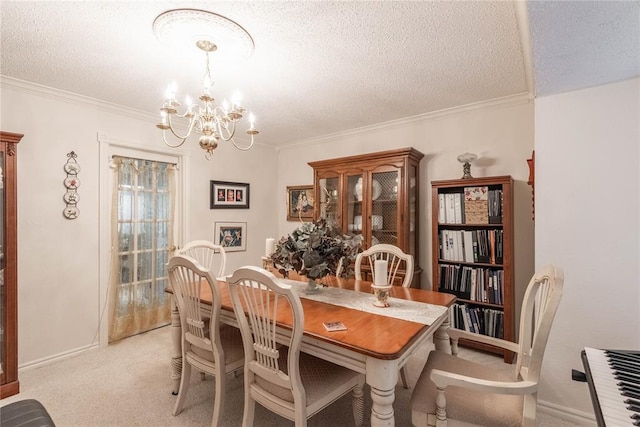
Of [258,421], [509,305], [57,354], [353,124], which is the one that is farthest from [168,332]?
[509,305]

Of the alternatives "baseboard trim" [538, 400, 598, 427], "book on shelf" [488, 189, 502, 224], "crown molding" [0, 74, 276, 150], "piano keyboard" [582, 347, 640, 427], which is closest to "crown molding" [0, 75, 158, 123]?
"crown molding" [0, 74, 276, 150]

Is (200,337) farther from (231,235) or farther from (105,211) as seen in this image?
(231,235)

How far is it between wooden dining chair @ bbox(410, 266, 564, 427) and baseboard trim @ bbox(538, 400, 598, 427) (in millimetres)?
727

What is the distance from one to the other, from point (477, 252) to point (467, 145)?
1.07 metres

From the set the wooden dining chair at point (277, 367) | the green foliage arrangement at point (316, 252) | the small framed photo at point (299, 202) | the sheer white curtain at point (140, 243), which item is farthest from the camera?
the small framed photo at point (299, 202)

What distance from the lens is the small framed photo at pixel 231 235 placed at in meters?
3.80

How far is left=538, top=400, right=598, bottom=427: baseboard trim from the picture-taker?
5.77 ft

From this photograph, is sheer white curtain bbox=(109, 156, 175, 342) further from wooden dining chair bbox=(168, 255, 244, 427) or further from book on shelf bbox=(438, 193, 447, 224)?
book on shelf bbox=(438, 193, 447, 224)

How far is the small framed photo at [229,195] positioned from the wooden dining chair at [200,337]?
203 centimetres

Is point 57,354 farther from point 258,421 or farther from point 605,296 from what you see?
point 605,296

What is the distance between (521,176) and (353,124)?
5.92ft

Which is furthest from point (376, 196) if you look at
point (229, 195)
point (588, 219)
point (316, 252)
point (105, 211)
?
point (105, 211)

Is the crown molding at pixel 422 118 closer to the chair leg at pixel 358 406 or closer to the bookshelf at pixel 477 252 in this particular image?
the bookshelf at pixel 477 252

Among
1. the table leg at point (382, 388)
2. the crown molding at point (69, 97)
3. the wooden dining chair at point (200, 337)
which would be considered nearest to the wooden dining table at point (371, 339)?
the table leg at point (382, 388)
